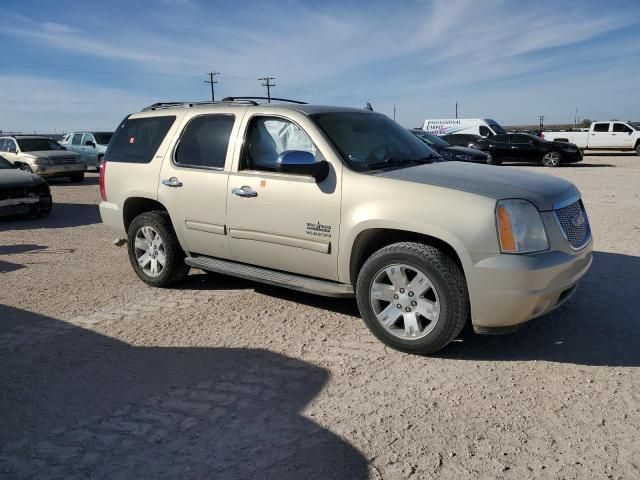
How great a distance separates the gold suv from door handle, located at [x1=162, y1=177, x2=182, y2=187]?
0.04ft

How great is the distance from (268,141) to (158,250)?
5.85ft

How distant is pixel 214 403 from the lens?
3303mm

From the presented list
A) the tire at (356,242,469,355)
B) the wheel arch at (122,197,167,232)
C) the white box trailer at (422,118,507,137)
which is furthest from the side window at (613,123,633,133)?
the tire at (356,242,469,355)

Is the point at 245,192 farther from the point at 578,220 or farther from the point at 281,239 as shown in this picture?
the point at 578,220

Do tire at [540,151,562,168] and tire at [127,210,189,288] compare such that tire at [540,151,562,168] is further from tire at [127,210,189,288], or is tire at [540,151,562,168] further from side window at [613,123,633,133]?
tire at [127,210,189,288]

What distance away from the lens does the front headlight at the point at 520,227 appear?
350cm

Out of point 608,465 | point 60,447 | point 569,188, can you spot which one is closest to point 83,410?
point 60,447

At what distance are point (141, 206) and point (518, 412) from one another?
4.43 meters

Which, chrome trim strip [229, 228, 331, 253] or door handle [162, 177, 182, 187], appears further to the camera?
door handle [162, 177, 182, 187]

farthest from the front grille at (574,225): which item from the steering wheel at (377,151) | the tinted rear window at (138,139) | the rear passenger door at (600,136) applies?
the rear passenger door at (600,136)

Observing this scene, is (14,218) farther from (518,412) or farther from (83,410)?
(518,412)

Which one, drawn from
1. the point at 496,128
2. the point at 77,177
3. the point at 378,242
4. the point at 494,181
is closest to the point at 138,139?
the point at 378,242

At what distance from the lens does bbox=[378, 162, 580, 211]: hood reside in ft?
12.1

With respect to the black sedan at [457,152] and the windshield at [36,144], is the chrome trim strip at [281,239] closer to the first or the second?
the black sedan at [457,152]
